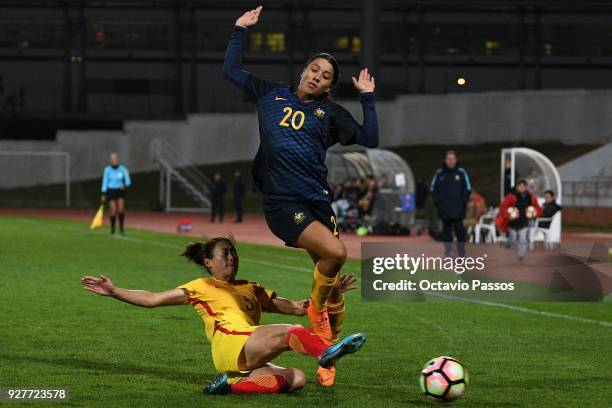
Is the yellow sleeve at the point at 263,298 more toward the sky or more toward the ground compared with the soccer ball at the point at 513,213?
more toward the sky

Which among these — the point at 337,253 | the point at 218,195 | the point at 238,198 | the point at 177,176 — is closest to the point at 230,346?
the point at 337,253

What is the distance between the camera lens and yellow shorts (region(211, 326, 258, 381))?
8.45 meters

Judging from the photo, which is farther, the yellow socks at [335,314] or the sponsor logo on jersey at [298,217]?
the yellow socks at [335,314]

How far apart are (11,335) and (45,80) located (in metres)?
57.5

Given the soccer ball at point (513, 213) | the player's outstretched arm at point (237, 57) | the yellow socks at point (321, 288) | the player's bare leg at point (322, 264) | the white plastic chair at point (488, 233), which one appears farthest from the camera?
the white plastic chair at point (488, 233)

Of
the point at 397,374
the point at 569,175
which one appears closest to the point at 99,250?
the point at 397,374

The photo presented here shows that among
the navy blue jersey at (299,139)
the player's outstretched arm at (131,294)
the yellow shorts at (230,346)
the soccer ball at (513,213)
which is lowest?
the soccer ball at (513,213)

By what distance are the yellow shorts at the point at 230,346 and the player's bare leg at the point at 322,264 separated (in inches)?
23.2

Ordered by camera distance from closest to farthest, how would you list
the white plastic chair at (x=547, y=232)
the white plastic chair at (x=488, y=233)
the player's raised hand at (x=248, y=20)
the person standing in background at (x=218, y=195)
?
1. the player's raised hand at (x=248, y=20)
2. the white plastic chair at (x=547, y=232)
3. the white plastic chair at (x=488, y=233)
4. the person standing in background at (x=218, y=195)

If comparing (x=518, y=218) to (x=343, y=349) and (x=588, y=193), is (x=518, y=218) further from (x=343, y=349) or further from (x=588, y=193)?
(x=588, y=193)

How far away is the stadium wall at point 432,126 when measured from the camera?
62000 mm

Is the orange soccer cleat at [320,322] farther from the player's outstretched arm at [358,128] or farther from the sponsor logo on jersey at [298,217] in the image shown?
the player's outstretched arm at [358,128]

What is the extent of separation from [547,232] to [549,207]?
59 cm

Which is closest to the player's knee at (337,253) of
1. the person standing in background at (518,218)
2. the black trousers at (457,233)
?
the black trousers at (457,233)
